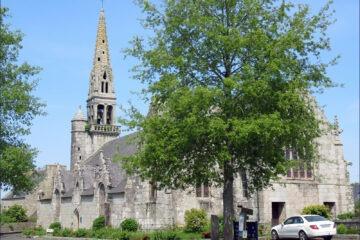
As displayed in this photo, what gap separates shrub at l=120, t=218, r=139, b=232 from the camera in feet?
132

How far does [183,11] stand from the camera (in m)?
24.1

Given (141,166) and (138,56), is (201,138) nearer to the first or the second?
(141,166)

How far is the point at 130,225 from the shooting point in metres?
40.3

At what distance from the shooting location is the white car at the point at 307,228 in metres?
27.4

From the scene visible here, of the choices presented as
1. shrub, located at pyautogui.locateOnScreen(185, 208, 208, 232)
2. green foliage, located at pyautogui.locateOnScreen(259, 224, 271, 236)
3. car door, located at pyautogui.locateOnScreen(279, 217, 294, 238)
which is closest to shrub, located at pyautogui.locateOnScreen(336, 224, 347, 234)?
car door, located at pyautogui.locateOnScreen(279, 217, 294, 238)

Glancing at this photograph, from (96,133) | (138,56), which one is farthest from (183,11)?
(96,133)

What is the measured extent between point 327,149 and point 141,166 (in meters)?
28.3

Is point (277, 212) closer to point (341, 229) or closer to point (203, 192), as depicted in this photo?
point (203, 192)

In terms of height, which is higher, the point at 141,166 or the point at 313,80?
the point at 313,80

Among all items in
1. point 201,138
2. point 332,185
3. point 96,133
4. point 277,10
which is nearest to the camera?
point 201,138

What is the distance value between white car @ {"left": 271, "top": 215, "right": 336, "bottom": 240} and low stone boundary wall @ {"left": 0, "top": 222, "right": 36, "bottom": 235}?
1435 inches

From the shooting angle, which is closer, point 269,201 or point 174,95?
point 174,95

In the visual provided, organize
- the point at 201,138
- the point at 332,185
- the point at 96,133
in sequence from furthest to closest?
the point at 96,133 < the point at 332,185 < the point at 201,138

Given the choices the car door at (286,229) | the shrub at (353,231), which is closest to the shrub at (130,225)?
the car door at (286,229)
